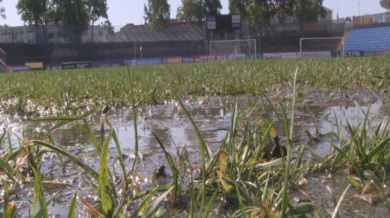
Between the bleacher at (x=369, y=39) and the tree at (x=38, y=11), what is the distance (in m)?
31.8

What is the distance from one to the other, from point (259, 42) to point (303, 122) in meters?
37.7

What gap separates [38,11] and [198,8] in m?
22.4

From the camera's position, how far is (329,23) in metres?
40.4

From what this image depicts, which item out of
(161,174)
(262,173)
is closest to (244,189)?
(262,173)

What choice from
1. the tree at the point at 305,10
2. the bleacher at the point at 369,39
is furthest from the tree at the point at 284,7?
the bleacher at the point at 369,39

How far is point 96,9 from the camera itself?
64562mm

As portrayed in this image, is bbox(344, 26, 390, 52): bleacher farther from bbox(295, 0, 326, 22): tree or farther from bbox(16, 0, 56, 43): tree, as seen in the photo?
bbox(16, 0, 56, 43): tree

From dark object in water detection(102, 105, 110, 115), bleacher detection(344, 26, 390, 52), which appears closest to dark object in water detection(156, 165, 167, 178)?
dark object in water detection(102, 105, 110, 115)

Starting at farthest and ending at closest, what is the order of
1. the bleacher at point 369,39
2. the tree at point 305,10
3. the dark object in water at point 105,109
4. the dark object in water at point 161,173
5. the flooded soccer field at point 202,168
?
the tree at point 305,10
the bleacher at point 369,39
the dark object in water at point 105,109
the dark object in water at point 161,173
the flooded soccer field at point 202,168

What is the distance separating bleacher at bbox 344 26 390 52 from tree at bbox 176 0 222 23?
3162 centimetres

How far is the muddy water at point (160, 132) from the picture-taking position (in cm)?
145

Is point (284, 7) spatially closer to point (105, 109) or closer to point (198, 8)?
point (198, 8)

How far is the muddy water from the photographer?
1.45m

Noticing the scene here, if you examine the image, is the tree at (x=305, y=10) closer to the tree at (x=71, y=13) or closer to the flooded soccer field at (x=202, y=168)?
the tree at (x=71, y=13)
